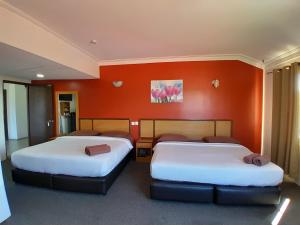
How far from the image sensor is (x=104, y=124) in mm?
5078

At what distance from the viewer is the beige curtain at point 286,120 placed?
3.23 metres

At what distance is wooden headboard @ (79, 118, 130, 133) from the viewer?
16.3ft

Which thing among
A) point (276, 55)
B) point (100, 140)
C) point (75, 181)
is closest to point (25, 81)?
point (100, 140)

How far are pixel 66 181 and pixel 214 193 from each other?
228cm

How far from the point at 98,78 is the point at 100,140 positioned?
1.80m

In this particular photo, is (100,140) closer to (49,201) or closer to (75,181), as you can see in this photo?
(75,181)

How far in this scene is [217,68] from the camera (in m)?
4.52

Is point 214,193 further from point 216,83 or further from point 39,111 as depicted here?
→ point 39,111

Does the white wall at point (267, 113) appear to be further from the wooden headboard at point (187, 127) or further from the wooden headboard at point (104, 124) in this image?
the wooden headboard at point (104, 124)

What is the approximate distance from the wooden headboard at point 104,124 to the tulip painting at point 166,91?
3.38 ft

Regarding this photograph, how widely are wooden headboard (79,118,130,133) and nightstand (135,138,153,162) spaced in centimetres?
61

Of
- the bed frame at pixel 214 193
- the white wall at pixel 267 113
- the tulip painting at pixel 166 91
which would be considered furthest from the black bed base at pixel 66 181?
the white wall at pixel 267 113

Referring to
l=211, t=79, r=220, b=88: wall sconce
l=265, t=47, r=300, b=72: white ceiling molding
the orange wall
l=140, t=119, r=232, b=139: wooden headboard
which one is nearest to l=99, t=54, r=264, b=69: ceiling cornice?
the orange wall

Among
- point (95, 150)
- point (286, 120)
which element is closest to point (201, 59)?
point (286, 120)
